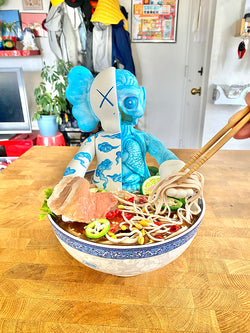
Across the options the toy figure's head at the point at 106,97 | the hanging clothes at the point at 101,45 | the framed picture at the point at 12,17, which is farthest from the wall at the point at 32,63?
the toy figure's head at the point at 106,97

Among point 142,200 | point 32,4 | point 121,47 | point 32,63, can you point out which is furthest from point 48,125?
point 142,200

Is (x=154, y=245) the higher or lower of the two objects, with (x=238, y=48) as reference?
lower

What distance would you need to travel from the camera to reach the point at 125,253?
0.41 metres

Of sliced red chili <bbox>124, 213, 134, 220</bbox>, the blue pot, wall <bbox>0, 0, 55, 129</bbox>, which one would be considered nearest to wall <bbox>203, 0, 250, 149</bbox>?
the blue pot

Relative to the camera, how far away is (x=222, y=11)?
178 centimetres

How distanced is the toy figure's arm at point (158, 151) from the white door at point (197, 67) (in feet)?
5.10

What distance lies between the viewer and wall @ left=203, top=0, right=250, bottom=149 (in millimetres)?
1771

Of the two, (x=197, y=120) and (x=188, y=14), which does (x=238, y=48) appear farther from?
(x=188, y=14)

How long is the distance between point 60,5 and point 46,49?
1.79 feet

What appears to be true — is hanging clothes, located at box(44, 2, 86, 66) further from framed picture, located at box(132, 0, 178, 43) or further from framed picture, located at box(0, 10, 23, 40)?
framed picture, located at box(132, 0, 178, 43)

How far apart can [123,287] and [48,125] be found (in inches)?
79.7

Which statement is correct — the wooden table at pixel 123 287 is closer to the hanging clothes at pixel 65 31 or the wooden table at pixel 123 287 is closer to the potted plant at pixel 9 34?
the hanging clothes at pixel 65 31

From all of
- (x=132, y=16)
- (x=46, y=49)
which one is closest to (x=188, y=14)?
(x=132, y=16)

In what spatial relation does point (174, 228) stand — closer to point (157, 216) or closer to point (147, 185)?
point (157, 216)
